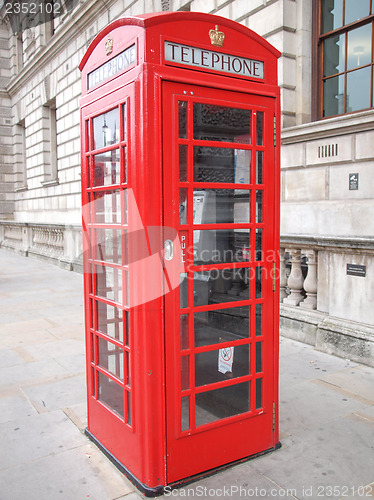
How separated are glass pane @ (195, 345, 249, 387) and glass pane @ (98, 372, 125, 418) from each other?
542 millimetres

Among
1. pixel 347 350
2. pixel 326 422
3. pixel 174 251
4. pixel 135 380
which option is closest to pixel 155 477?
pixel 135 380

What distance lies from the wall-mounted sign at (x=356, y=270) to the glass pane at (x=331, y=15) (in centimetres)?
358

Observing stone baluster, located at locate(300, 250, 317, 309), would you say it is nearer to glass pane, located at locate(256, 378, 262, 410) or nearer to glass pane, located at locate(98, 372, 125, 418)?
glass pane, located at locate(256, 378, 262, 410)

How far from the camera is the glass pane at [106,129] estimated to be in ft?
8.91

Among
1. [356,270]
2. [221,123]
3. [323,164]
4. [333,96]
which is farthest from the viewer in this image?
[333,96]

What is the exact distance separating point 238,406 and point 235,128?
1.80 metres

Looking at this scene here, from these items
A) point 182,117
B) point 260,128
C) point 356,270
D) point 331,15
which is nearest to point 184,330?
point 182,117

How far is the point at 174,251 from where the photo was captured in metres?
2.58

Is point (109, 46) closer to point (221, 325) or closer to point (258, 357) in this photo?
point (221, 325)

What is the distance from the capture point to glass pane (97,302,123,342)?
114 inches

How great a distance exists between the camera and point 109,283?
3008mm

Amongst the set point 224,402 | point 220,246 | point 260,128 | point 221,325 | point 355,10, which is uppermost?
point 355,10

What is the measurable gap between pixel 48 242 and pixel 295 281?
428 inches

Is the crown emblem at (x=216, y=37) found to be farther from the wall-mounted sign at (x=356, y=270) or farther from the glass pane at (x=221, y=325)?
the wall-mounted sign at (x=356, y=270)
